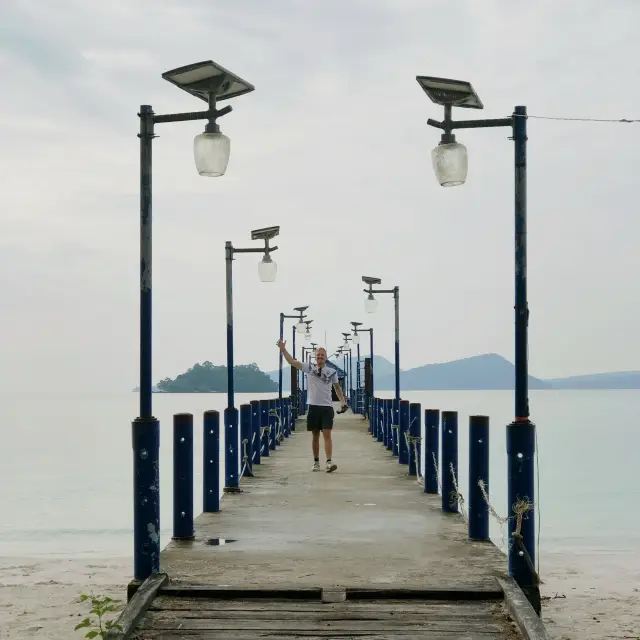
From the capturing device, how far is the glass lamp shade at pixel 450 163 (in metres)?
7.12

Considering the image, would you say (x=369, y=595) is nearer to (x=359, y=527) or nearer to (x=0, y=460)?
(x=359, y=527)

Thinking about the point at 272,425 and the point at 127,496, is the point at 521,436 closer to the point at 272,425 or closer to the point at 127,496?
the point at 272,425

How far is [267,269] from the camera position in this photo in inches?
561

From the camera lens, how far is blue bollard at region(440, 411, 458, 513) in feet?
32.9

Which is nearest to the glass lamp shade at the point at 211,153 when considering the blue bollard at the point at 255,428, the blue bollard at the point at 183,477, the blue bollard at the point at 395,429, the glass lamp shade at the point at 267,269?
the blue bollard at the point at 183,477

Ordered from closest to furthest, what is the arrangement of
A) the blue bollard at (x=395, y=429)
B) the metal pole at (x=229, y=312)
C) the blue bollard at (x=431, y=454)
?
the blue bollard at (x=431, y=454) → the metal pole at (x=229, y=312) → the blue bollard at (x=395, y=429)

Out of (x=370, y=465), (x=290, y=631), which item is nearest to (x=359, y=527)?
(x=290, y=631)

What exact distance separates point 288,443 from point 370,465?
20.0 feet

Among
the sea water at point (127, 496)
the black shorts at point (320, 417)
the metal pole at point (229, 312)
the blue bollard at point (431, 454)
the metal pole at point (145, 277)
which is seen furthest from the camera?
the sea water at point (127, 496)

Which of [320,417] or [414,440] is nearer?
[320,417]

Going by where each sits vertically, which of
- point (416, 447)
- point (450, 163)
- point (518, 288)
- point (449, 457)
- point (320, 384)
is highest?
point (450, 163)

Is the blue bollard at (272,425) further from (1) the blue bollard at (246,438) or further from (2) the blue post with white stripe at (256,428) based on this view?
(1) the blue bollard at (246,438)

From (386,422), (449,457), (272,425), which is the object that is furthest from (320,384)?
(386,422)

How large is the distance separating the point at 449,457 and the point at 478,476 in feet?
6.27
